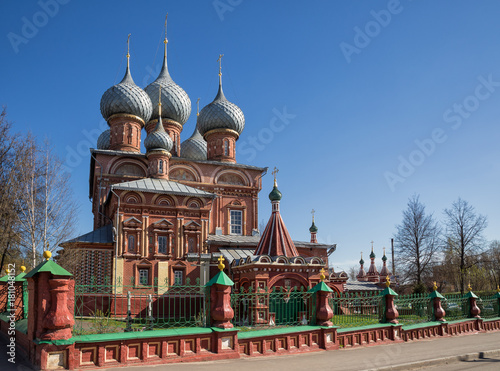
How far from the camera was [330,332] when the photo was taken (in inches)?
370

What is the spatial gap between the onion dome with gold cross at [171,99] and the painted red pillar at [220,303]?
19189 millimetres

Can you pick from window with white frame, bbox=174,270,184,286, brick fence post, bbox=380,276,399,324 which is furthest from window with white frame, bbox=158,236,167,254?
brick fence post, bbox=380,276,399,324

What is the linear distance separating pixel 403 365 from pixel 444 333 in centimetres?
483

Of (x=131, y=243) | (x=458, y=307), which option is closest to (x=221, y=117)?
(x=131, y=243)

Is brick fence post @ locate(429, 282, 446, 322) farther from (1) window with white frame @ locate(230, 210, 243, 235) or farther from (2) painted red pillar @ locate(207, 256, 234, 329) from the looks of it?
(1) window with white frame @ locate(230, 210, 243, 235)

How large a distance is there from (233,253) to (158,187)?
4.35 m

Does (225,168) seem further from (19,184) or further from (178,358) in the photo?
(178,358)

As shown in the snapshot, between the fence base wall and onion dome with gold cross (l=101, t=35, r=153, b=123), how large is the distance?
1522 centimetres

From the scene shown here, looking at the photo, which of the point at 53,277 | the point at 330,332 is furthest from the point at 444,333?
the point at 53,277

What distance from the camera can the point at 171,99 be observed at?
85.7 feet

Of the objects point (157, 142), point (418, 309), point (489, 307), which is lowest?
point (489, 307)

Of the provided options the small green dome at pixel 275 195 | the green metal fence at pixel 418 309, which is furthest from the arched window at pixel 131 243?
the green metal fence at pixel 418 309

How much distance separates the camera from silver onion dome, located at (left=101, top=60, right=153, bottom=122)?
23734mm

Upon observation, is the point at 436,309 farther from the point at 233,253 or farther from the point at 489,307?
the point at 233,253
